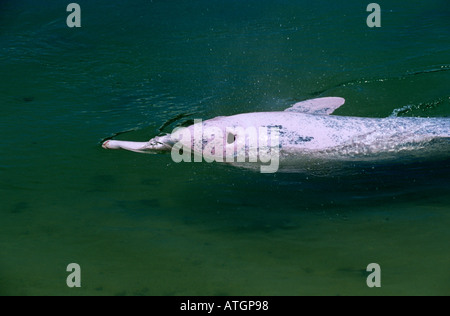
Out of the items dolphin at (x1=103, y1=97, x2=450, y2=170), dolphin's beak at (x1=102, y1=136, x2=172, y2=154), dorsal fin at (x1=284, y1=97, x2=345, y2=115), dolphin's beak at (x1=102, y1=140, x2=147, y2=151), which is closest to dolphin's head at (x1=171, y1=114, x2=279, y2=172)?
dolphin at (x1=103, y1=97, x2=450, y2=170)

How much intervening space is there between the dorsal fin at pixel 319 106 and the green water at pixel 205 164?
70cm

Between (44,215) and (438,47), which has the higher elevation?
(438,47)

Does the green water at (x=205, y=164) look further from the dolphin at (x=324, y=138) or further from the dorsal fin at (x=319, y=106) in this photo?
the dorsal fin at (x=319, y=106)

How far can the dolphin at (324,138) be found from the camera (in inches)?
246

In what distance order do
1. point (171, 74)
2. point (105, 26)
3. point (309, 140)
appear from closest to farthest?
point (309, 140) → point (171, 74) → point (105, 26)

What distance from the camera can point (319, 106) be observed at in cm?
694

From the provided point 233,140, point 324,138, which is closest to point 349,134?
point 324,138

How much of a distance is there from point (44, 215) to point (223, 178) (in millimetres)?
1928

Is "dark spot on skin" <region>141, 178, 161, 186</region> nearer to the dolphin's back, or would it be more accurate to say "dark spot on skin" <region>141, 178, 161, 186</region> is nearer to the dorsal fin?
the dolphin's back

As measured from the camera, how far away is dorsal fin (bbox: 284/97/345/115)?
6816 mm

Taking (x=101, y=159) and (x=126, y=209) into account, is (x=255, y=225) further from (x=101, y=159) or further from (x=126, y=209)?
A: (x=101, y=159)

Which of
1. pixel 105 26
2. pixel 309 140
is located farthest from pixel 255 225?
pixel 105 26

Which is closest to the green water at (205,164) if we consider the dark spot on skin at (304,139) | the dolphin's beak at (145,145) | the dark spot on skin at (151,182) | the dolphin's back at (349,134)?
the dark spot on skin at (151,182)

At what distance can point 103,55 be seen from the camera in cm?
930
